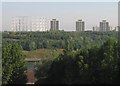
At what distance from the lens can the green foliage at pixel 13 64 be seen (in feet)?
25.3

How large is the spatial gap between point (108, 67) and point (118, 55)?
28 cm

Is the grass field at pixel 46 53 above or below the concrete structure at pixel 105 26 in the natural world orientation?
below

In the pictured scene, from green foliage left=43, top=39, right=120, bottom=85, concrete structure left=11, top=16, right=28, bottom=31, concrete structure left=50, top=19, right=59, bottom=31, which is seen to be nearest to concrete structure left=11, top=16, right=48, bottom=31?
concrete structure left=11, top=16, right=28, bottom=31

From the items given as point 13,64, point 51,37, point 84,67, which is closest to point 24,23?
point 51,37

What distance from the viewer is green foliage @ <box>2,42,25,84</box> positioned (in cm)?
771

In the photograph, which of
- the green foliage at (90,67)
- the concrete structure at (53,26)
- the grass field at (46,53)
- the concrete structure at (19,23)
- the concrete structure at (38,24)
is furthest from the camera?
the concrete structure at (53,26)

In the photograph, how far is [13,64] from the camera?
8250 mm

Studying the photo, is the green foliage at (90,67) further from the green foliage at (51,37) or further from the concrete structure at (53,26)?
the concrete structure at (53,26)

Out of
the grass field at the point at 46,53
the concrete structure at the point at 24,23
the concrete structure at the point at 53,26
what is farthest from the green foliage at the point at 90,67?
the concrete structure at the point at 53,26

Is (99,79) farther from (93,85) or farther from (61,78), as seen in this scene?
(61,78)

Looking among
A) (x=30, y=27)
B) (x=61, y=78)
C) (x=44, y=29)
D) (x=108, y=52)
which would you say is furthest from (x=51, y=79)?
(x=44, y=29)

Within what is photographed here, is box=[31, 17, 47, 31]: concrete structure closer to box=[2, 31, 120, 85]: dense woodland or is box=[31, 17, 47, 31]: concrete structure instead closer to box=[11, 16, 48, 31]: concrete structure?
box=[11, 16, 48, 31]: concrete structure

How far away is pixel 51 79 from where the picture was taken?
6.59 meters

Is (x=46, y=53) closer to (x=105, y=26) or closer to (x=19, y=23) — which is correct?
(x=19, y=23)
